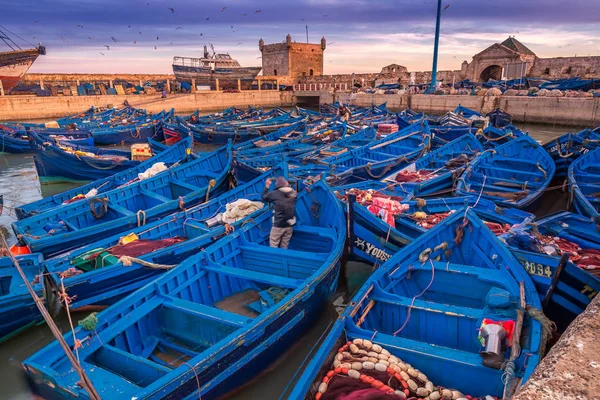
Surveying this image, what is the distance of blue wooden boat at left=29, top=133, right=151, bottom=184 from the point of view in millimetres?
15484

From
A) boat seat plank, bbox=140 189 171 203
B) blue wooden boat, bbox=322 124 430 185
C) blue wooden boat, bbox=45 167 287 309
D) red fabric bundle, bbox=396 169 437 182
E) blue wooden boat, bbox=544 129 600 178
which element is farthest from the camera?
blue wooden boat, bbox=544 129 600 178

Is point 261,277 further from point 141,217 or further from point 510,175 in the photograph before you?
point 510,175

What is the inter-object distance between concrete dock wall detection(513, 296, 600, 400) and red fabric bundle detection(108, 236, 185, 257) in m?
6.61

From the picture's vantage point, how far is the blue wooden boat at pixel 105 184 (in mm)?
9945

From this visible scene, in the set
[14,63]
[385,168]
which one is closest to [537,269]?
[385,168]

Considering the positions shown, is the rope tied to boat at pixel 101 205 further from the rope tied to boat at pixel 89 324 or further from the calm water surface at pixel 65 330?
the rope tied to boat at pixel 89 324

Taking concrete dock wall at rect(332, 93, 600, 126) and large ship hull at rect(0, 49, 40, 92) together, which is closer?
concrete dock wall at rect(332, 93, 600, 126)

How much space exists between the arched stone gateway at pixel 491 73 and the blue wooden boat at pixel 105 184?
4424 centimetres

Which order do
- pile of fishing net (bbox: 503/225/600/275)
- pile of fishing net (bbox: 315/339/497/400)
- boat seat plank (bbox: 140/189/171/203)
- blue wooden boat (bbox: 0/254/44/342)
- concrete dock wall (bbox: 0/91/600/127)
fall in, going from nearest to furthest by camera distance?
pile of fishing net (bbox: 315/339/497/400), blue wooden boat (bbox: 0/254/44/342), pile of fishing net (bbox: 503/225/600/275), boat seat plank (bbox: 140/189/171/203), concrete dock wall (bbox: 0/91/600/127)

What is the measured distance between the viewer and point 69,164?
15812 millimetres

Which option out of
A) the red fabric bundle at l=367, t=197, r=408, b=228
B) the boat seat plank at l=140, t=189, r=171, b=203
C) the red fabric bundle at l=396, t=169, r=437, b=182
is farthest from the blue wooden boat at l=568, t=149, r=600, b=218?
the boat seat plank at l=140, t=189, r=171, b=203

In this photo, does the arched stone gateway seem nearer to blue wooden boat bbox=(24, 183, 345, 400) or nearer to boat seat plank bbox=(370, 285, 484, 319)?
blue wooden boat bbox=(24, 183, 345, 400)

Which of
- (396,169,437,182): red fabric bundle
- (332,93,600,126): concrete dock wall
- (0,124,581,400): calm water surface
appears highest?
(332,93,600,126): concrete dock wall

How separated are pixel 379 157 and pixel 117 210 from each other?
9.74 meters
